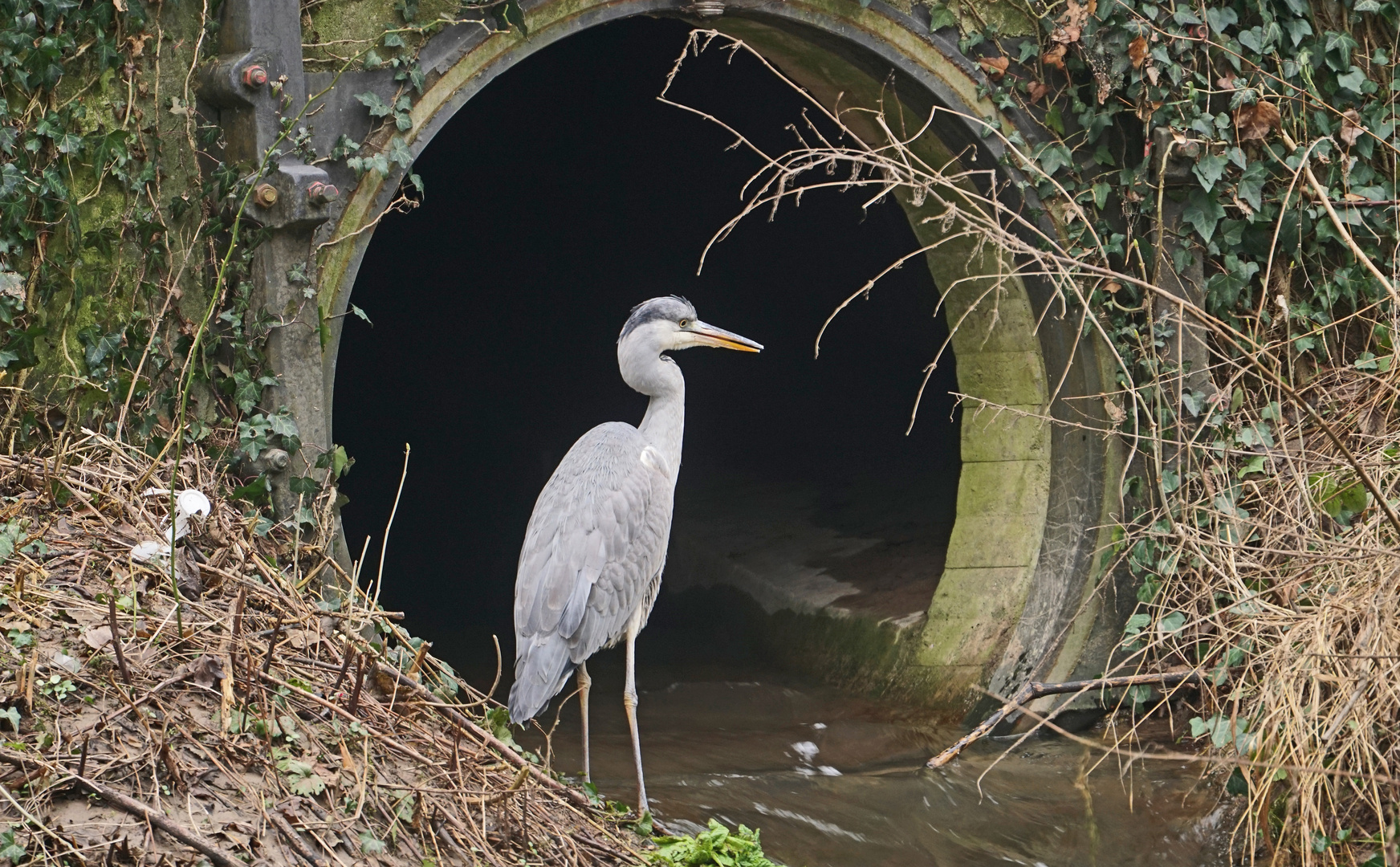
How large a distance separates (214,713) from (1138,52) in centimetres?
387

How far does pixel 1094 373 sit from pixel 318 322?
3.04 metres

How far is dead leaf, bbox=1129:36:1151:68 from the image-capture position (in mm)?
4656

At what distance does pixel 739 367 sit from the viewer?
368 inches

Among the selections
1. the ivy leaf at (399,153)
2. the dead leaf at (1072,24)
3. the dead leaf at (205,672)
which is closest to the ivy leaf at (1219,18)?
the dead leaf at (1072,24)

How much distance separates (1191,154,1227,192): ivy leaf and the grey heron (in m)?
1.83

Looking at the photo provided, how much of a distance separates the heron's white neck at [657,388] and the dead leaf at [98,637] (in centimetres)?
199

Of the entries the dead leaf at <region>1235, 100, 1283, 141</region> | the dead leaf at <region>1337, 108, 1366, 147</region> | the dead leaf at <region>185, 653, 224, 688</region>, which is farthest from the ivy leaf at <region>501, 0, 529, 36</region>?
the dead leaf at <region>1337, 108, 1366, 147</region>

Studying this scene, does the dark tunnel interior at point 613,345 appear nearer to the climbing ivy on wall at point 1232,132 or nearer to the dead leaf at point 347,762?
the climbing ivy on wall at point 1232,132

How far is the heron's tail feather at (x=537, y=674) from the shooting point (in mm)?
3863

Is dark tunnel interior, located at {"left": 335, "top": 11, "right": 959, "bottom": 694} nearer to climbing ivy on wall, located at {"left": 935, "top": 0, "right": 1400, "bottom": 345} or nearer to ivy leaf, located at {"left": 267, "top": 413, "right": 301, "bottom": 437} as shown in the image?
climbing ivy on wall, located at {"left": 935, "top": 0, "right": 1400, "bottom": 345}

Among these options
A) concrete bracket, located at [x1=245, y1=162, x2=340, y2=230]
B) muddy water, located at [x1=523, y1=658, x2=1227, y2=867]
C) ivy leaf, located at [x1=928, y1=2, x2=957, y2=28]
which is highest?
ivy leaf, located at [x1=928, y1=2, x2=957, y2=28]

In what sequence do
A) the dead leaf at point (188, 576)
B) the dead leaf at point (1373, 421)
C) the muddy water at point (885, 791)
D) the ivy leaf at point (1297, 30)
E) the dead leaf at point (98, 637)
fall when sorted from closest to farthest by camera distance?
the dead leaf at point (98, 637)
the dead leaf at point (188, 576)
the muddy water at point (885, 791)
the dead leaf at point (1373, 421)
the ivy leaf at point (1297, 30)

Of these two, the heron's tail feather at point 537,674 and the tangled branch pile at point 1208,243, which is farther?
the tangled branch pile at point 1208,243

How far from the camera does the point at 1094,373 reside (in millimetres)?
5105
